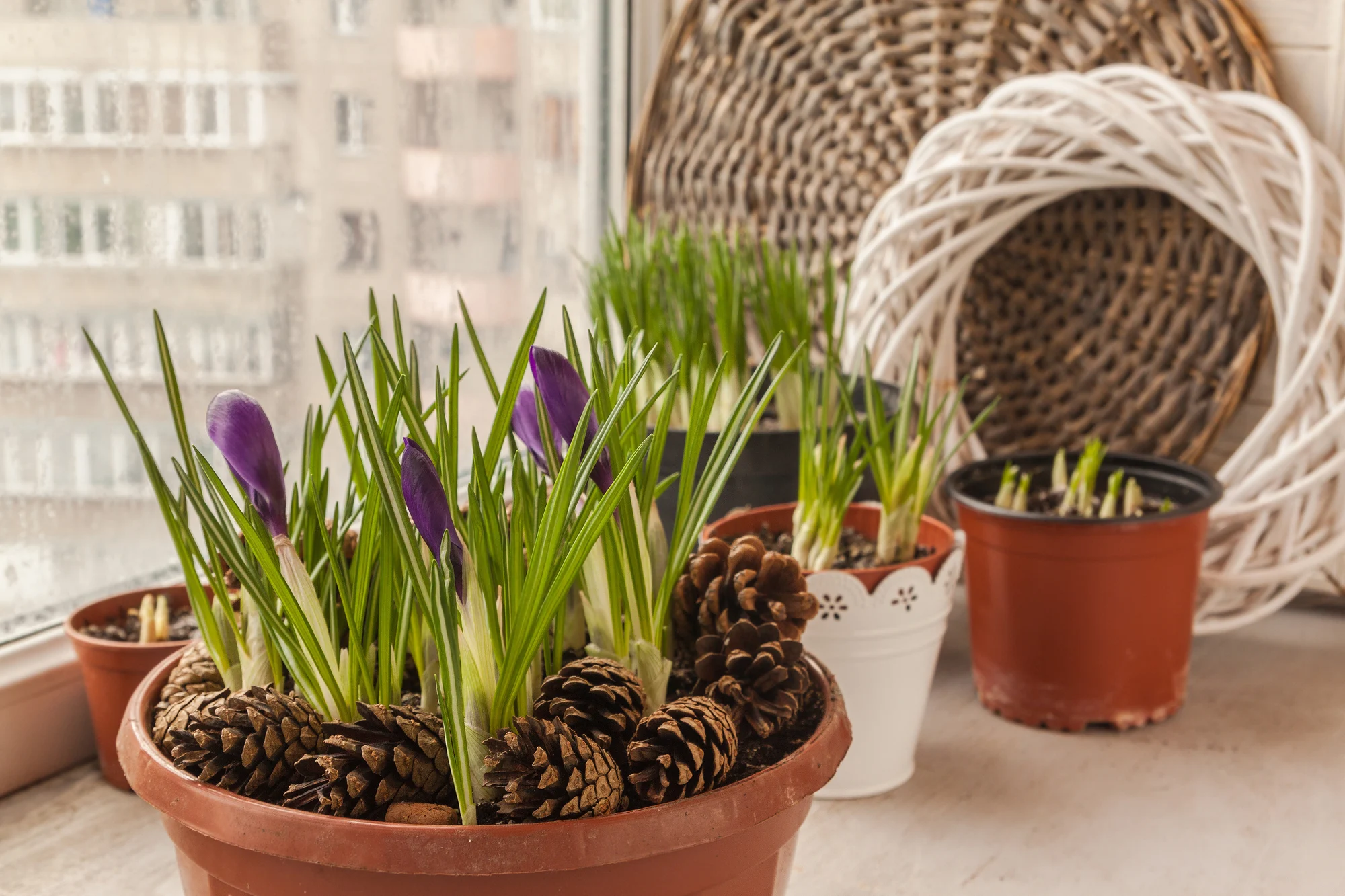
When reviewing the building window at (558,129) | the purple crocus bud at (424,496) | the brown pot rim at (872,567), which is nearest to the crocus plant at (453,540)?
the purple crocus bud at (424,496)

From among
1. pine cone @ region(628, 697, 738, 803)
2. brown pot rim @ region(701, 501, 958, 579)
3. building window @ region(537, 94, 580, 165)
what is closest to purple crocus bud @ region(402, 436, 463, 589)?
pine cone @ region(628, 697, 738, 803)

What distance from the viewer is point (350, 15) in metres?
1.12

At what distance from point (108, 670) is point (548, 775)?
0.50 m

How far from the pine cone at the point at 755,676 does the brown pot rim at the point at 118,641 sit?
1.18ft

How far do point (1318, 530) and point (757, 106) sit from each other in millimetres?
728

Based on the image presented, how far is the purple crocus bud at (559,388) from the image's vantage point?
1.58ft

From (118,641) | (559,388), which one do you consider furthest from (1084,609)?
(118,641)

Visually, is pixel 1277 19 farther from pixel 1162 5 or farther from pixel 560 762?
pixel 560 762

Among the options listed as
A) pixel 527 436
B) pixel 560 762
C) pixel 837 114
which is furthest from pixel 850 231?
pixel 560 762

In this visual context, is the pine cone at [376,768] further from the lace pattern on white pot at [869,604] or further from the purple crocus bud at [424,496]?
the lace pattern on white pot at [869,604]

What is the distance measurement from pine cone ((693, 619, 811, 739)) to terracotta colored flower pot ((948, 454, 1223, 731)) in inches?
16.4

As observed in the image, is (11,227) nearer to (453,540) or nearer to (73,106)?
(73,106)

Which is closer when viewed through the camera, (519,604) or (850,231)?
(519,604)

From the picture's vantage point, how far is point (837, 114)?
1323 mm
